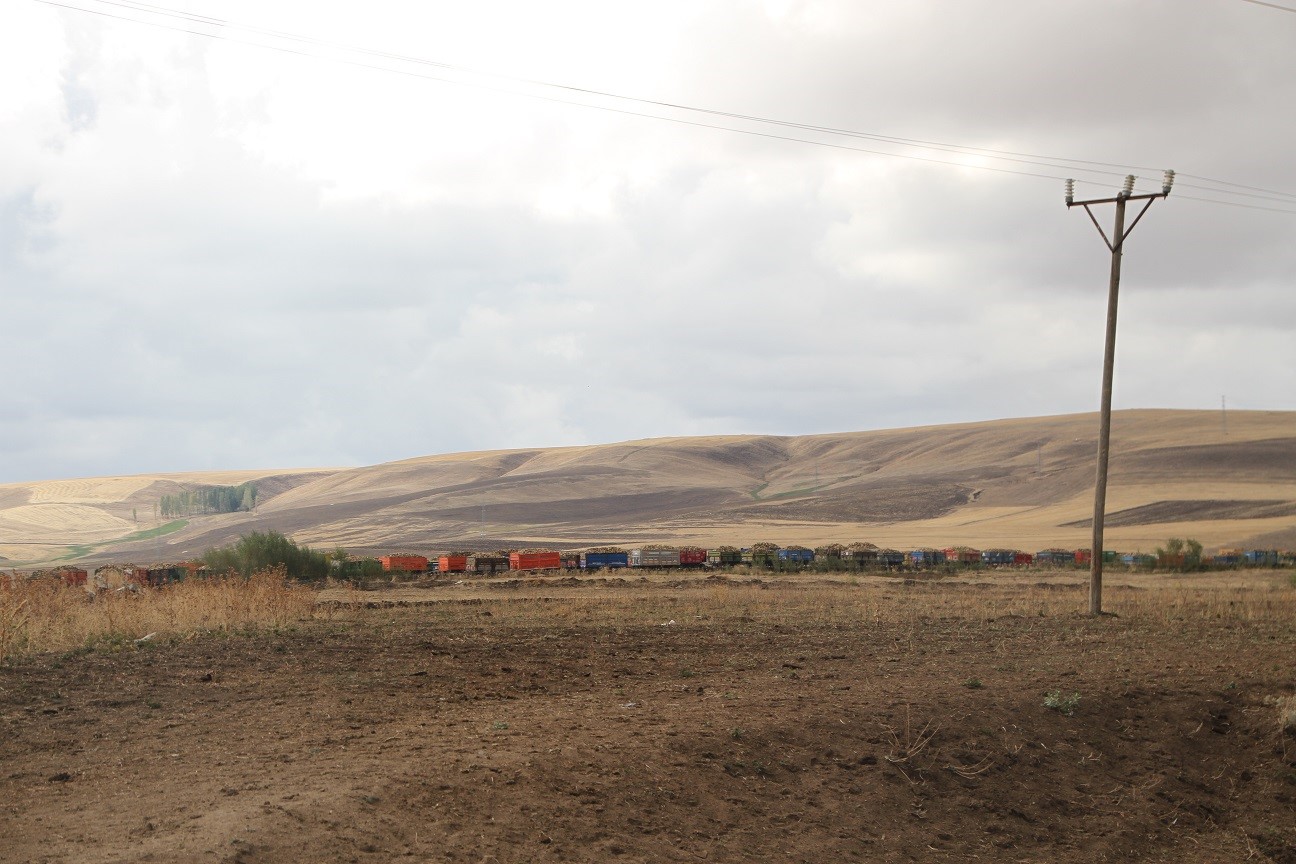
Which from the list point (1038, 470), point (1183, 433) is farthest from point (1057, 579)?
point (1183, 433)

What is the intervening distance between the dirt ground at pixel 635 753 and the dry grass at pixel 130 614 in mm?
1694

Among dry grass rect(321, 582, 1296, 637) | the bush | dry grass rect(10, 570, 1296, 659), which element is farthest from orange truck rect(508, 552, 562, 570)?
dry grass rect(321, 582, 1296, 637)

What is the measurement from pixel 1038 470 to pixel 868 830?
18287cm

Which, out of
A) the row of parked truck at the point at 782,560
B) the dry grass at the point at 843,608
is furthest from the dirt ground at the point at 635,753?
the row of parked truck at the point at 782,560

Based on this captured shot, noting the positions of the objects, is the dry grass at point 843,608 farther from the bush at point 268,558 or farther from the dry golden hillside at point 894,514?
the dry golden hillside at point 894,514

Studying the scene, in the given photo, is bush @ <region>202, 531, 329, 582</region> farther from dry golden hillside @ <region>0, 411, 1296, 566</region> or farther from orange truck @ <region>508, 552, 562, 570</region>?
dry golden hillside @ <region>0, 411, 1296, 566</region>

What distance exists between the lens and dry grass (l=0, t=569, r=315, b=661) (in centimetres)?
1891

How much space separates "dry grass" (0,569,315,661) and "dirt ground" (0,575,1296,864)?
1.69 metres

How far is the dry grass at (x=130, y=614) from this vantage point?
1891 cm

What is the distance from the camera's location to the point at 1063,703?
15938mm

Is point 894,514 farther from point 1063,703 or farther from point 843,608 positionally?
point 1063,703

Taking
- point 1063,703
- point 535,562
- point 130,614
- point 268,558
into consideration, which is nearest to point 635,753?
point 1063,703

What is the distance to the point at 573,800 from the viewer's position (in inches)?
430

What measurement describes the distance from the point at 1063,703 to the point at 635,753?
7064 mm
